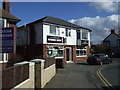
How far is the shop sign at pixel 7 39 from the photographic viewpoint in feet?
23.2

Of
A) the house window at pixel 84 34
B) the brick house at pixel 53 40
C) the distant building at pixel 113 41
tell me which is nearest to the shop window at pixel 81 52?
the brick house at pixel 53 40

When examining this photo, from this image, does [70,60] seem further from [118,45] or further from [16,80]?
[118,45]

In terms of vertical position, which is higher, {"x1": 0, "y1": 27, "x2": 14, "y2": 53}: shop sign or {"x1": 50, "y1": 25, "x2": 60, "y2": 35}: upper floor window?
{"x1": 50, "y1": 25, "x2": 60, "y2": 35}: upper floor window

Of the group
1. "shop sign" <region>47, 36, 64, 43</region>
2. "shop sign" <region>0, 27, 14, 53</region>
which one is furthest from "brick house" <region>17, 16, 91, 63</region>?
"shop sign" <region>0, 27, 14, 53</region>

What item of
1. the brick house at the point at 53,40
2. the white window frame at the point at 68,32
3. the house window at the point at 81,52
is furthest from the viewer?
the house window at the point at 81,52

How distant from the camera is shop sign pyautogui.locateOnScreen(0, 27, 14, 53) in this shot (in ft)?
23.2

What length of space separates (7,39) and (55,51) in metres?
20.5

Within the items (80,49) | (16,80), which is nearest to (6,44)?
(16,80)

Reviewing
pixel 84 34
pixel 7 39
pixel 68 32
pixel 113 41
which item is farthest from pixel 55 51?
pixel 113 41

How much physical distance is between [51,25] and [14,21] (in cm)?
1054

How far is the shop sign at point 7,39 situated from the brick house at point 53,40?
16.6 metres

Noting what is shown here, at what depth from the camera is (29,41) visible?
2838cm

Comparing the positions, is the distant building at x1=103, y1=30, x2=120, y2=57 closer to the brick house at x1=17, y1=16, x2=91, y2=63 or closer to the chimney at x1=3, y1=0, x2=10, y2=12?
the brick house at x1=17, y1=16, x2=91, y2=63

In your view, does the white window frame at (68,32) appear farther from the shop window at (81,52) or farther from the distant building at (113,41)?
the distant building at (113,41)
